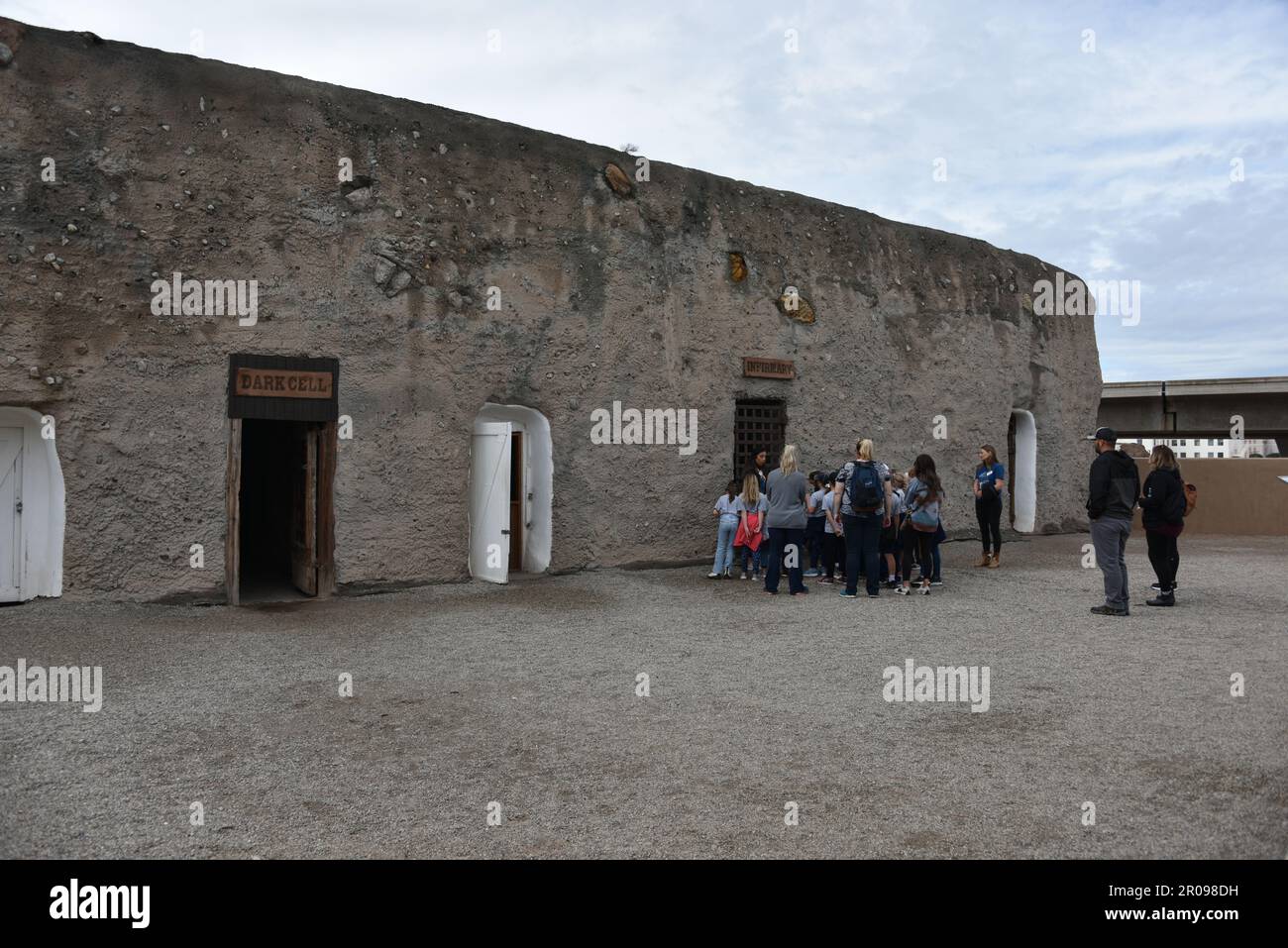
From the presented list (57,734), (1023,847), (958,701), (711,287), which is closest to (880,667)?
(958,701)

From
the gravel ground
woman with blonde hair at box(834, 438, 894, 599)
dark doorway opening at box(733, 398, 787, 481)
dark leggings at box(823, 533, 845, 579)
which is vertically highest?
dark doorway opening at box(733, 398, 787, 481)

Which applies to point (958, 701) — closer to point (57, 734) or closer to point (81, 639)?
point (57, 734)

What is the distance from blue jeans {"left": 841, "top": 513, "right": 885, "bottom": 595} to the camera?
9992mm

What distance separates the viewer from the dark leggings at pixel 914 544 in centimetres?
1046

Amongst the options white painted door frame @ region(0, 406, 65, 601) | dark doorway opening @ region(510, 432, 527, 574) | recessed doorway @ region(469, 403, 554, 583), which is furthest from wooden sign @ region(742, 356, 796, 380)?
white painted door frame @ region(0, 406, 65, 601)

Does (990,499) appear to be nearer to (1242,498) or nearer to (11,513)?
(11,513)

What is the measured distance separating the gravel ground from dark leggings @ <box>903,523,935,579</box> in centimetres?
115

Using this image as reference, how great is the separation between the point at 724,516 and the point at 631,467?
1261 mm

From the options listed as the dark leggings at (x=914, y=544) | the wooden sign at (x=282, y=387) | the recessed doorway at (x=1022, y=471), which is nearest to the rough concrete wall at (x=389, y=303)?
the wooden sign at (x=282, y=387)

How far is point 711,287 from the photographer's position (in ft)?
41.6

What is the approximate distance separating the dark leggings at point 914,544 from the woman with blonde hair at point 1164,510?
208 centimetres

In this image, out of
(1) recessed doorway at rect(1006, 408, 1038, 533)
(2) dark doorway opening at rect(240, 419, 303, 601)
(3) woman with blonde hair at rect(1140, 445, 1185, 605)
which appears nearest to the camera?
(3) woman with blonde hair at rect(1140, 445, 1185, 605)

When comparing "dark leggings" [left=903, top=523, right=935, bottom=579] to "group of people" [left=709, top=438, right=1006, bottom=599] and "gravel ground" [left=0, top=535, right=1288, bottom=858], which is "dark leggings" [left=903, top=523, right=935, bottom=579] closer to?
"group of people" [left=709, top=438, right=1006, bottom=599]

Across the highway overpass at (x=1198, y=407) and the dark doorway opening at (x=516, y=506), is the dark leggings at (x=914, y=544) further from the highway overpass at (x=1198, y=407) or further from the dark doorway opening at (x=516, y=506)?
the highway overpass at (x=1198, y=407)
